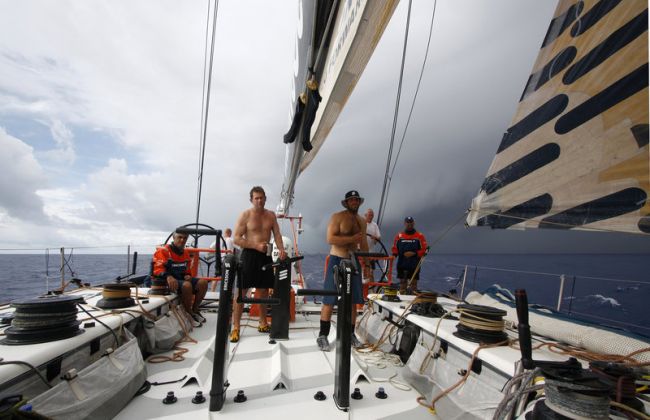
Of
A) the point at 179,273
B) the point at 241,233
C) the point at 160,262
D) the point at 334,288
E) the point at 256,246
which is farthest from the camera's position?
the point at 179,273

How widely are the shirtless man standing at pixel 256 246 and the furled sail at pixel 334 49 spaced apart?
121 centimetres

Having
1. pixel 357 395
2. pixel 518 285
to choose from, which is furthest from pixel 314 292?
pixel 518 285

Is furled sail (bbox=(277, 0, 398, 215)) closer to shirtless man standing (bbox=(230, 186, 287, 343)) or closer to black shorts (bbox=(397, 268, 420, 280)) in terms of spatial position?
shirtless man standing (bbox=(230, 186, 287, 343))

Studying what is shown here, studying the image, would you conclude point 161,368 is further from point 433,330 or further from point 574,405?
point 574,405

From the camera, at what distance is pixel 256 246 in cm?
355

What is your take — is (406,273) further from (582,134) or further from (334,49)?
(334,49)

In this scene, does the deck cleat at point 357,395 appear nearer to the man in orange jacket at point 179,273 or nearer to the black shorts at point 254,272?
the black shorts at point 254,272

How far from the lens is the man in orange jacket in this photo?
3.99m

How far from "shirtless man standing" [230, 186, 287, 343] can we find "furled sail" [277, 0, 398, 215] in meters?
1.21

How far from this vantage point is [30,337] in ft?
5.85

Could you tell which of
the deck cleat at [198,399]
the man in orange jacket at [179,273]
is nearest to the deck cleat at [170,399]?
the deck cleat at [198,399]

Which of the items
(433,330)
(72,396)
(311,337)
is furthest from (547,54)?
(72,396)

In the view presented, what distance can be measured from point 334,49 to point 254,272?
2.69 metres

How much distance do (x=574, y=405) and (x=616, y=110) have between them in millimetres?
1992
